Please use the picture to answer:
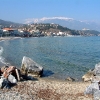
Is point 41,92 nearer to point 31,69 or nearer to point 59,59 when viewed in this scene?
point 31,69

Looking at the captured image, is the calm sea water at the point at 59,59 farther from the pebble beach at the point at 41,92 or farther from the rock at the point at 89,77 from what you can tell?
the pebble beach at the point at 41,92

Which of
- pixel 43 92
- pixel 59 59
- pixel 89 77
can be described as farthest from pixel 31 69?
pixel 59 59

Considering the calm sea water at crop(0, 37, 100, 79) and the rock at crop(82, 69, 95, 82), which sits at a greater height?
the rock at crop(82, 69, 95, 82)

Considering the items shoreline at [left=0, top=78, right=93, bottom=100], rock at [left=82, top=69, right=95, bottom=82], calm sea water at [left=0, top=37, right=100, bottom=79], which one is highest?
shoreline at [left=0, top=78, right=93, bottom=100]

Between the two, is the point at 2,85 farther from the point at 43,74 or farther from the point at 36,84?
the point at 43,74

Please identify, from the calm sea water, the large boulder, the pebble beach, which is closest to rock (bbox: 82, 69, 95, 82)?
the calm sea water

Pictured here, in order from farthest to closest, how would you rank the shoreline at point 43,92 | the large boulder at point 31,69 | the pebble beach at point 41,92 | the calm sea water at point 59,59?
1. the calm sea water at point 59,59
2. the large boulder at point 31,69
3. the shoreline at point 43,92
4. the pebble beach at point 41,92

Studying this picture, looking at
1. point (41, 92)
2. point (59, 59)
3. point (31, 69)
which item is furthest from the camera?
point (59, 59)

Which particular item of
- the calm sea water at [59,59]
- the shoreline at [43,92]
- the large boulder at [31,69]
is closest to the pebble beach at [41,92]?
the shoreline at [43,92]

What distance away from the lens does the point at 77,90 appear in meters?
16.7

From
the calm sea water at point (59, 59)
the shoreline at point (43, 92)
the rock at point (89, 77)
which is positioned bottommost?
the calm sea water at point (59, 59)

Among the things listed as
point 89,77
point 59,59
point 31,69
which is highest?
point 31,69

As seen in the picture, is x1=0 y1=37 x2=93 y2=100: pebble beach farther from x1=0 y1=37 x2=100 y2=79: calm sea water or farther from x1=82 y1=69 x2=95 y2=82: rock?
x1=0 y1=37 x2=100 y2=79: calm sea water

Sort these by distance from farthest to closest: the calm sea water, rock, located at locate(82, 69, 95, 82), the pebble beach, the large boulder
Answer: the calm sea water
the large boulder
rock, located at locate(82, 69, 95, 82)
the pebble beach
